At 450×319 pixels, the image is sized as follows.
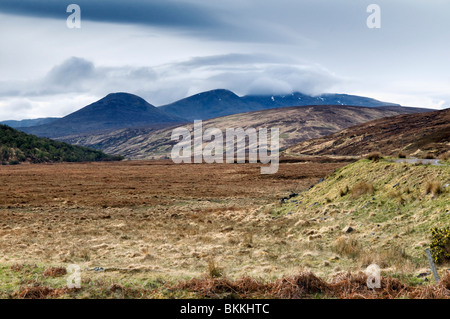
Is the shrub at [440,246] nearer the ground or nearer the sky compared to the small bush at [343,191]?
nearer the ground

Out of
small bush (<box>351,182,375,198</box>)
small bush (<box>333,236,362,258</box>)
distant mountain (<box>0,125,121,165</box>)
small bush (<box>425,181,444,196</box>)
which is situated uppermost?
distant mountain (<box>0,125,121,165</box>)

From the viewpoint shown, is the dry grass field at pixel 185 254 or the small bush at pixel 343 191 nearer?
the dry grass field at pixel 185 254

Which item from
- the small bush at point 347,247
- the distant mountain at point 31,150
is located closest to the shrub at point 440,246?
the small bush at point 347,247

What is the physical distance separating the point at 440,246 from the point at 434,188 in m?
4.58

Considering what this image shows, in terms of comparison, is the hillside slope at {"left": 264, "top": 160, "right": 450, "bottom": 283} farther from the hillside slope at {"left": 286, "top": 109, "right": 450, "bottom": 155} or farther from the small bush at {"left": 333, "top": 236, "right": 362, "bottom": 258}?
the hillside slope at {"left": 286, "top": 109, "right": 450, "bottom": 155}

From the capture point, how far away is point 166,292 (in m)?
8.38

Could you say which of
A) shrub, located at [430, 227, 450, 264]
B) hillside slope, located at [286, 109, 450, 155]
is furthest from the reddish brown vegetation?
hillside slope, located at [286, 109, 450, 155]

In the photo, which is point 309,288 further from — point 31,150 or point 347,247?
point 31,150

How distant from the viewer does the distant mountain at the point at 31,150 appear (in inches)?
4342

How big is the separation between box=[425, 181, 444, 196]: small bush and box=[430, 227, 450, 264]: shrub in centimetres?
387

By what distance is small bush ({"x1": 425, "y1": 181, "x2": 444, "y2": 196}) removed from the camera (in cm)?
1386

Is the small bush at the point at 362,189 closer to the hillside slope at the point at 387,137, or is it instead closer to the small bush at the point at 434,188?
the small bush at the point at 434,188

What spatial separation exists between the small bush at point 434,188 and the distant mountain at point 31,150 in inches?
4583
